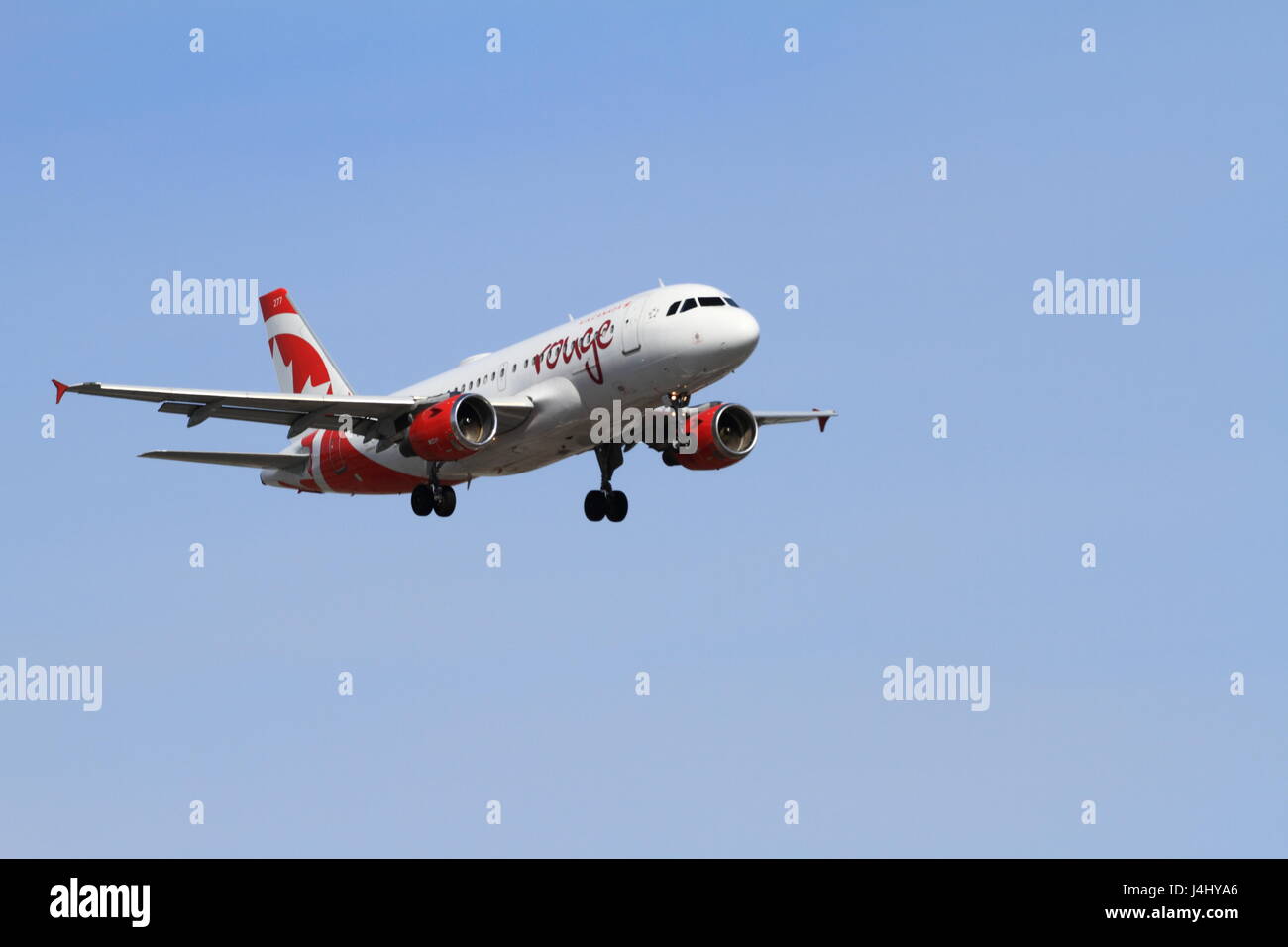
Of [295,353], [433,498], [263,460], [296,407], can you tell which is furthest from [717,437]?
[295,353]

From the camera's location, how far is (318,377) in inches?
2798

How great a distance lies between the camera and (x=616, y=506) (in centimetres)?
6175

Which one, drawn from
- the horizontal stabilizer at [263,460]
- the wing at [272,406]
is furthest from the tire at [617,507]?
the horizontal stabilizer at [263,460]

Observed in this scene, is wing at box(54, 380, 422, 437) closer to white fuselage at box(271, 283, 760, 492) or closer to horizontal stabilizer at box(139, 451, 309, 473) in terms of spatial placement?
white fuselage at box(271, 283, 760, 492)

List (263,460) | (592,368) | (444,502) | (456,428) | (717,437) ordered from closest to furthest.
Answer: (592,368) < (456,428) < (717,437) < (444,502) < (263,460)

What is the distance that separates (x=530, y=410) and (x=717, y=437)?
217 inches

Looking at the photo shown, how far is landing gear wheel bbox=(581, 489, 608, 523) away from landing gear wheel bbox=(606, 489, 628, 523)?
16 centimetres

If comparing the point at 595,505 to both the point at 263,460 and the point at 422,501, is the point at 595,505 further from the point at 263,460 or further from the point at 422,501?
the point at 263,460

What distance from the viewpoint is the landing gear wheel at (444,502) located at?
6025 centimetres

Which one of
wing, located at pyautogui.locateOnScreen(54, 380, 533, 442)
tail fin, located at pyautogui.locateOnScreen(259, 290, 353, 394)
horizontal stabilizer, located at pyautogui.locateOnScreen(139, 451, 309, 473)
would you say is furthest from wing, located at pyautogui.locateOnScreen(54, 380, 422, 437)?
tail fin, located at pyautogui.locateOnScreen(259, 290, 353, 394)

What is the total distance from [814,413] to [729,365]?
11.2m

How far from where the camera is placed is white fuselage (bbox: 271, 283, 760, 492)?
177 ft

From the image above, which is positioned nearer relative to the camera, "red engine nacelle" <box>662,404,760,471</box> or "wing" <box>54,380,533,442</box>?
"wing" <box>54,380,533,442</box>

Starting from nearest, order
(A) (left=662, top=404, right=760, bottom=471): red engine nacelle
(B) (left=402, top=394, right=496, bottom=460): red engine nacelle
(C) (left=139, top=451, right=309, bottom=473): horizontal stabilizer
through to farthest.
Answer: (B) (left=402, top=394, right=496, bottom=460): red engine nacelle
(A) (left=662, top=404, right=760, bottom=471): red engine nacelle
(C) (left=139, top=451, right=309, bottom=473): horizontal stabilizer
